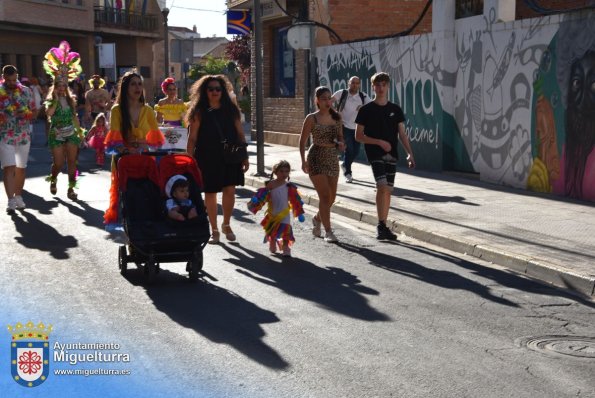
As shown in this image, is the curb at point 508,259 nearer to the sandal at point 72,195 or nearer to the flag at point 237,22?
the sandal at point 72,195

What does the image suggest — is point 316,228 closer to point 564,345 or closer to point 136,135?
point 136,135

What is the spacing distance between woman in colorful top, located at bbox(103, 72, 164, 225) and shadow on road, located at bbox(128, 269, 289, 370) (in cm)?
158

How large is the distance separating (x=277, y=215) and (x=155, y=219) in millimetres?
1723

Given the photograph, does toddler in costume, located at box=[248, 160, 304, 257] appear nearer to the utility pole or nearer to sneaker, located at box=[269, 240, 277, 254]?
sneaker, located at box=[269, 240, 277, 254]

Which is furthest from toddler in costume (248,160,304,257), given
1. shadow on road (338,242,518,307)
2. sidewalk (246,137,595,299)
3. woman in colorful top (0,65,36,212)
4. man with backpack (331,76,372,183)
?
man with backpack (331,76,372,183)

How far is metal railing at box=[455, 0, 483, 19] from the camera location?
16641mm

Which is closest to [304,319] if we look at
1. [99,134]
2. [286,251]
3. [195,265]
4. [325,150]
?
[195,265]

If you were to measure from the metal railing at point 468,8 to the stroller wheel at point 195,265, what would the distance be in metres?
9.75

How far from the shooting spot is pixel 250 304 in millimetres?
7637

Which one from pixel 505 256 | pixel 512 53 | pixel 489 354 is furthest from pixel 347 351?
pixel 512 53

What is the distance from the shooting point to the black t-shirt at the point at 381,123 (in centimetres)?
1103

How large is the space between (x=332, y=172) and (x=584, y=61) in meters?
4.60

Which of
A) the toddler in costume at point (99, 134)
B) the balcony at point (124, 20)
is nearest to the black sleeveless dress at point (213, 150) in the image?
the toddler in costume at point (99, 134)

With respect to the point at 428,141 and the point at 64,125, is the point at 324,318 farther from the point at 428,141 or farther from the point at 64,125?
the point at 428,141
